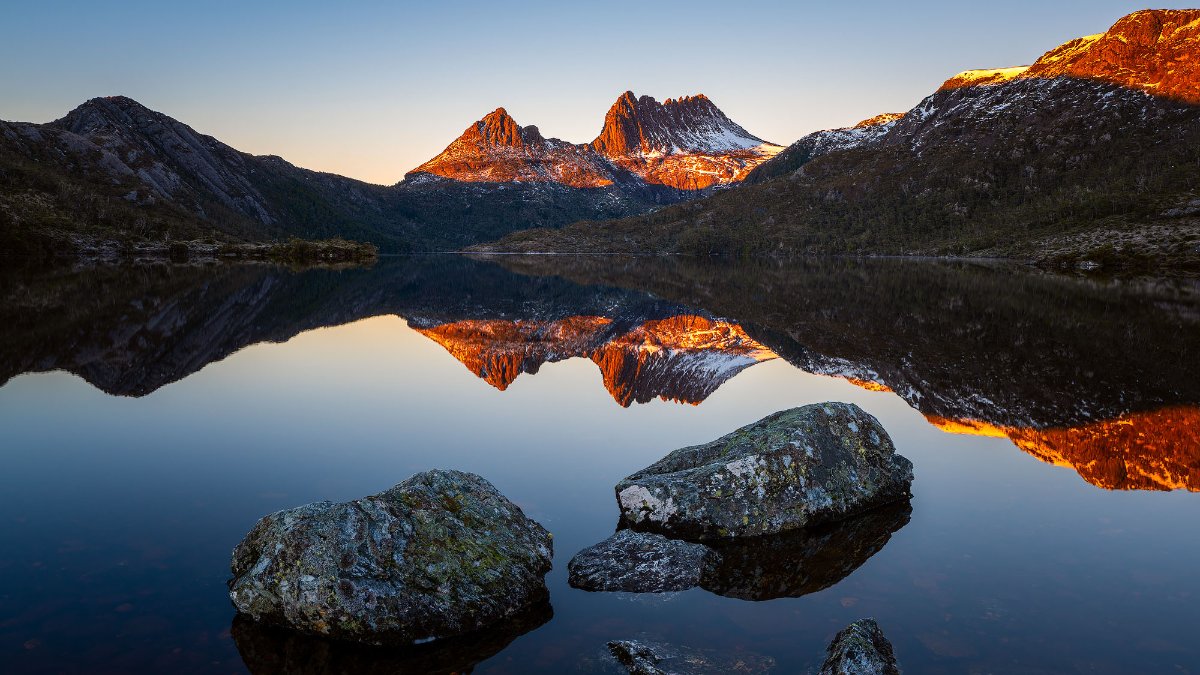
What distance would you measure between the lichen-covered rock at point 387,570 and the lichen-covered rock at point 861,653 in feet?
16.6

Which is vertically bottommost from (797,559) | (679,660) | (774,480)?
(797,559)

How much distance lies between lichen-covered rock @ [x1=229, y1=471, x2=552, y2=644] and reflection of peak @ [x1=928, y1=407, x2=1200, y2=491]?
1554 cm

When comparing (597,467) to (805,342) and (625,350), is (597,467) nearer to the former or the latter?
(625,350)

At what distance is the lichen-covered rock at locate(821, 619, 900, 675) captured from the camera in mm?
9484

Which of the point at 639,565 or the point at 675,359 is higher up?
the point at 675,359

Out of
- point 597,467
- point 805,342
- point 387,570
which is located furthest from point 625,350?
point 387,570

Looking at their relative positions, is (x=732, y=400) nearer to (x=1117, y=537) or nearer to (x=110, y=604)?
(x=1117, y=537)

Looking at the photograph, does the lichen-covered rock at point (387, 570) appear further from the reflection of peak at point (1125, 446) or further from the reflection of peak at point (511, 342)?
the reflection of peak at point (511, 342)

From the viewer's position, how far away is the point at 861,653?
963cm

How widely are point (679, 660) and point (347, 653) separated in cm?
509

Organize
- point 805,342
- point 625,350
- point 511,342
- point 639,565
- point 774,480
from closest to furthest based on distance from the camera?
point 639,565, point 774,480, point 625,350, point 805,342, point 511,342

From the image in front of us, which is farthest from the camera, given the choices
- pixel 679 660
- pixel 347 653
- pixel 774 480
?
pixel 774 480

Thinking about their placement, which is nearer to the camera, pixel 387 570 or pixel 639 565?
Result: pixel 387 570

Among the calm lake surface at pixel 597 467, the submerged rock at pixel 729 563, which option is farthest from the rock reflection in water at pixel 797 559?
the calm lake surface at pixel 597 467
